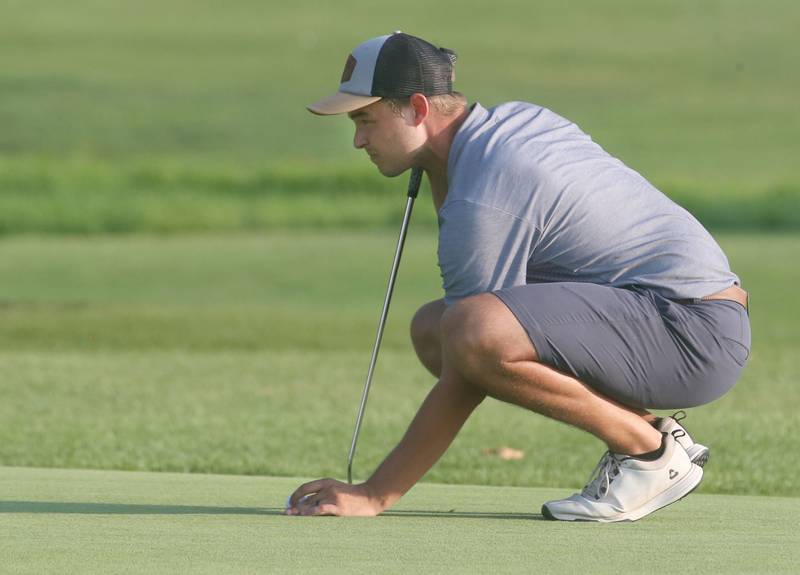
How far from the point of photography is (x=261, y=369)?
979 centimetres

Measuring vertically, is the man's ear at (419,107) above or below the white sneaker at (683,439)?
above

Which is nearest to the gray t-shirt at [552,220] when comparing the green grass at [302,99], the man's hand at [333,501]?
the man's hand at [333,501]

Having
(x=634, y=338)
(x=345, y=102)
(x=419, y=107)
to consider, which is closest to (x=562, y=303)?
(x=634, y=338)

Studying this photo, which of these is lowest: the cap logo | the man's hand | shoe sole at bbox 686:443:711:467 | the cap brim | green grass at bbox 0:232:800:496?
green grass at bbox 0:232:800:496

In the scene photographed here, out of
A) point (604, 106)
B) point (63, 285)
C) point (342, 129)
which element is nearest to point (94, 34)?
point (342, 129)

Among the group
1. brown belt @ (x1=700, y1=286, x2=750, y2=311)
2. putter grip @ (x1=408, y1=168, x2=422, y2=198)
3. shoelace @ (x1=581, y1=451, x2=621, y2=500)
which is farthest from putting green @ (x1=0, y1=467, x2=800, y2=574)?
putter grip @ (x1=408, y1=168, x2=422, y2=198)

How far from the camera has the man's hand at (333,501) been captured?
12.9 feet

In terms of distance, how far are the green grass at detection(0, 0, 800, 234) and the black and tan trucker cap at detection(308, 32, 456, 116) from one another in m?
17.5

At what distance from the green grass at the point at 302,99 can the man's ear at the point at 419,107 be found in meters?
17.5

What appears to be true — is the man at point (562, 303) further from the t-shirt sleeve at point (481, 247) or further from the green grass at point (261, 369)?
the green grass at point (261, 369)

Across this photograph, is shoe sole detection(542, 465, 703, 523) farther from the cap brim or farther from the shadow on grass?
the cap brim

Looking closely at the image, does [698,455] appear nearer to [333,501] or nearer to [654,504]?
Result: [654,504]

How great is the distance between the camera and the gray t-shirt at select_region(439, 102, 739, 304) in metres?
3.71

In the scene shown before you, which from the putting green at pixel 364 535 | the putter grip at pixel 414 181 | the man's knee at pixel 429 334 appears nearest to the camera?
the putting green at pixel 364 535
